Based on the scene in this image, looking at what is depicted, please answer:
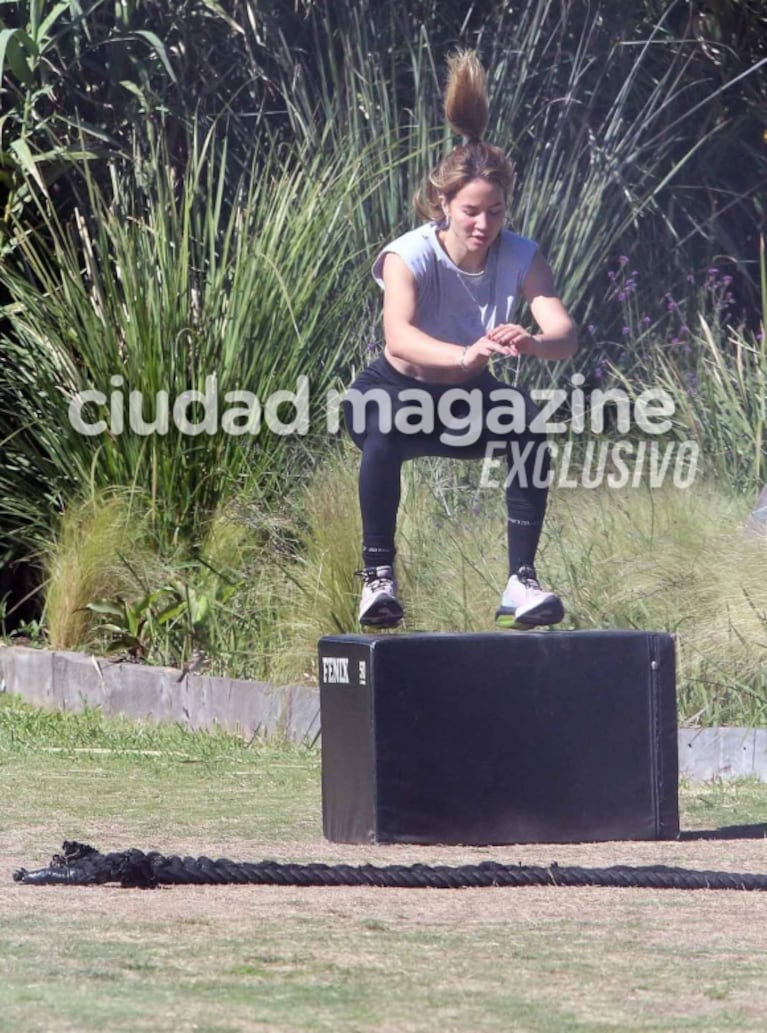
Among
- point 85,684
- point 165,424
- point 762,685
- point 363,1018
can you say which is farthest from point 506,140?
point 363,1018

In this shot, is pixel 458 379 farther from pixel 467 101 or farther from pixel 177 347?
pixel 177 347

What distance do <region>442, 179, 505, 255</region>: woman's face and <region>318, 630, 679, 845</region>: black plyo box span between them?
1.10m

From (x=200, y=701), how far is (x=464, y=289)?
2.83 metres

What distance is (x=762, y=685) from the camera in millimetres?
6387

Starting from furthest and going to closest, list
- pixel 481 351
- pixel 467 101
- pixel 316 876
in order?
pixel 467 101
pixel 481 351
pixel 316 876

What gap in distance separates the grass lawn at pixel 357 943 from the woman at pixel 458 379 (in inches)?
31.0

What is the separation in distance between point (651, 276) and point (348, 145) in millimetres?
2351

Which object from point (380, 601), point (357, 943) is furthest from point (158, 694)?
point (357, 943)

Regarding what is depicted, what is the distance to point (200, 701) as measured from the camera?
7.55 meters

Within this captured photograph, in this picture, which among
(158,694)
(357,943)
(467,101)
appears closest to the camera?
(357,943)

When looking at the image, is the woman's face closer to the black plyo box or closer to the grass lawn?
the black plyo box

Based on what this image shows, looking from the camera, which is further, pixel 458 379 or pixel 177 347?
pixel 177 347

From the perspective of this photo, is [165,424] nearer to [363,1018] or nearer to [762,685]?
[762,685]

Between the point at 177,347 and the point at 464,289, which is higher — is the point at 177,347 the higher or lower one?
the higher one
